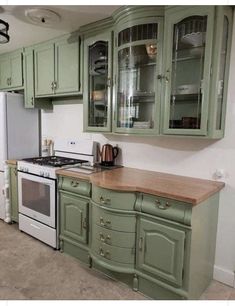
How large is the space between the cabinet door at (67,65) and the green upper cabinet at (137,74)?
0.58 metres

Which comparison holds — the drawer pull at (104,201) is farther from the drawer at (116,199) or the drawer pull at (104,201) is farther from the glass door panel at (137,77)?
the glass door panel at (137,77)

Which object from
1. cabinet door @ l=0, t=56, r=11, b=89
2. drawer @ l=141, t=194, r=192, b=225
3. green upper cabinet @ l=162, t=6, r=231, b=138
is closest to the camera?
drawer @ l=141, t=194, r=192, b=225

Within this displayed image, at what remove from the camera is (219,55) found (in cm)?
173

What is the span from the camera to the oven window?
2531mm

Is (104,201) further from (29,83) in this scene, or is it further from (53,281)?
(29,83)

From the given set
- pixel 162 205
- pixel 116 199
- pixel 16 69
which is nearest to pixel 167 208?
pixel 162 205

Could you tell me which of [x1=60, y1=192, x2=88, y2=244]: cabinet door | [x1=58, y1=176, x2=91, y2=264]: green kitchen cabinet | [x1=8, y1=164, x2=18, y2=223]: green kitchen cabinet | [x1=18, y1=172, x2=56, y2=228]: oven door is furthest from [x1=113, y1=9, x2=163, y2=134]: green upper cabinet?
[x1=8, y1=164, x2=18, y2=223]: green kitchen cabinet

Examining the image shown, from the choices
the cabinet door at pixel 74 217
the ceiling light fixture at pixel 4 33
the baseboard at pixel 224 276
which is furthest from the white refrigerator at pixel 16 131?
the baseboard at pixel 224 276

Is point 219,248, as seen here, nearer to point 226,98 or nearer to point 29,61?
point 226,98

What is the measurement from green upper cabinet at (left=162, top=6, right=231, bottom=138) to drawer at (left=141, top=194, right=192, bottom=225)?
0.58 metres

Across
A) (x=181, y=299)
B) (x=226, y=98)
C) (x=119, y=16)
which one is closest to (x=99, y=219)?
(x=181, y=299)

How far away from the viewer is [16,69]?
10.8 feet

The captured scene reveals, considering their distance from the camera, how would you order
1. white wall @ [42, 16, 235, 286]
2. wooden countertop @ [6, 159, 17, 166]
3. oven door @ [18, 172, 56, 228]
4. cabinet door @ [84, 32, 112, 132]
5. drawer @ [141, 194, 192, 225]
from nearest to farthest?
drawer @ [141, 194, 192, 225], white wall @ [42, 16, 235, 286], cabinet door @ [84, 32, 112, 132], oven door @ [18, 172, 56, 228], wooden countertop @ [6, 159, 17, 166]

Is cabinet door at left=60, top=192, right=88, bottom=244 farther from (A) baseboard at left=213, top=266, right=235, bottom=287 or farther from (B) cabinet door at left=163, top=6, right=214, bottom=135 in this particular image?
(A) baseboard at left=213, top=266, right=235, bottom=287
